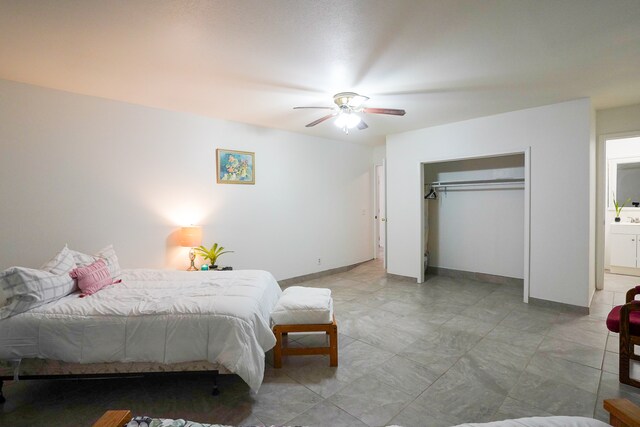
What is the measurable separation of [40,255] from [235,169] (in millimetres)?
2464

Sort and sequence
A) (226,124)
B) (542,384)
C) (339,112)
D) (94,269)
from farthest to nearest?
(226,124), (339,112), (94,269), (542,384)

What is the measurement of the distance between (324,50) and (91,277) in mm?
2888

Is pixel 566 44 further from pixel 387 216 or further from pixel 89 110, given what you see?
pixel 89 110

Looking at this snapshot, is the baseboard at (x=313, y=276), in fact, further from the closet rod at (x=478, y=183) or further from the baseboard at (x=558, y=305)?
the baseboard at (x=558, y=305)

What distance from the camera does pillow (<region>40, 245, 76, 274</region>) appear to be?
250 cm

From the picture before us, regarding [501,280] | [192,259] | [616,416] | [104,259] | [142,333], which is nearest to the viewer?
[616,416]

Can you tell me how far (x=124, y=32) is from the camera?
2.06 m

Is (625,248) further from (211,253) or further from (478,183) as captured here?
(211,253)

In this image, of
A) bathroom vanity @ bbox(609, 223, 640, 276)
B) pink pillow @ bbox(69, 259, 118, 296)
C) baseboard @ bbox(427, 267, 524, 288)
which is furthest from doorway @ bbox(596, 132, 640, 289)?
pink pillow @ bbox(69, 259, 118, 296)

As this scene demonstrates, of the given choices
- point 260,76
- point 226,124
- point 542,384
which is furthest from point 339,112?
point 542,384

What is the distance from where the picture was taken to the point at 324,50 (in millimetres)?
2289

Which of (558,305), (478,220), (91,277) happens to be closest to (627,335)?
(558,305)

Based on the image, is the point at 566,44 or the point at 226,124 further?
the point at 226,124

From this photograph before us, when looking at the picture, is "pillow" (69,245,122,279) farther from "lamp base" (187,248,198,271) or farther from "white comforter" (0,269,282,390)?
"lamp base" (187,248,198,271)
